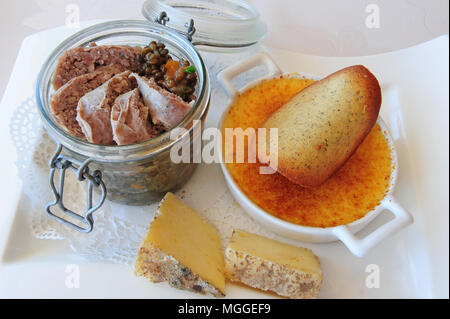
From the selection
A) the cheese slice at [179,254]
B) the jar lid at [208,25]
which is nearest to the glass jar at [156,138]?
the jar lid at [208,25]

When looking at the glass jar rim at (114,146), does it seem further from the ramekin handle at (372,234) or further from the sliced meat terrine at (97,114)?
the ramekin handle at (372,234)

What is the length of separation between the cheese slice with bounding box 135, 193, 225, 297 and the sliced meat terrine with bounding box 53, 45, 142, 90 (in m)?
0.36

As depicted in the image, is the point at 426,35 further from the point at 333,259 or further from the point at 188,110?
the point at 188,110

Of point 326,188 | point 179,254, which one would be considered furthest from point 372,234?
point 179,254

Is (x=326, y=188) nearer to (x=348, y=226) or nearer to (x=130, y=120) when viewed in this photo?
(x=348, y=226)

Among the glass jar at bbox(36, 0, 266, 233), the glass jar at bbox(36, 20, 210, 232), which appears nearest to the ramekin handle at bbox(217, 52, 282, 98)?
the glass jar at bbox(36, 0, 266, 233)

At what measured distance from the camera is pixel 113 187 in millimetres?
1017

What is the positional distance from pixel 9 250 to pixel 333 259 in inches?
32.5

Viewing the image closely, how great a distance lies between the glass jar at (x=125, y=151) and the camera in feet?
2.80

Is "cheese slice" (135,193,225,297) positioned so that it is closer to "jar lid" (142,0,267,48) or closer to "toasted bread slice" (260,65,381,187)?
"toasted bread slice" (260,65,381,187)

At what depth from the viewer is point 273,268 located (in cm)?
94

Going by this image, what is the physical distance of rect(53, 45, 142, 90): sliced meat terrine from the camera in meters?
0.96

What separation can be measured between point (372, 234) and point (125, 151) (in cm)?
59

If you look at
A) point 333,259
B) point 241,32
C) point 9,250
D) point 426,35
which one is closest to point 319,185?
point 333,259
